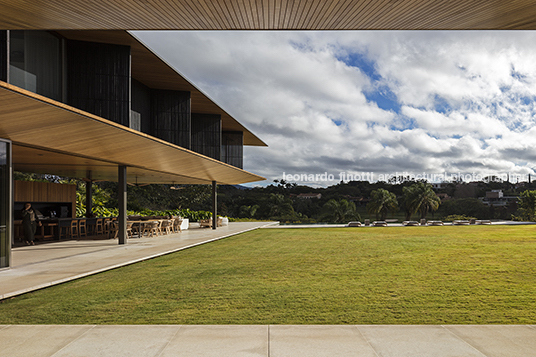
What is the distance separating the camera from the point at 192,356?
344 cm

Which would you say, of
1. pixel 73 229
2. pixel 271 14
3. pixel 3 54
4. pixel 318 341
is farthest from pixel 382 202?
pixel 318 341

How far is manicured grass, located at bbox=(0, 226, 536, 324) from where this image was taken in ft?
15.6

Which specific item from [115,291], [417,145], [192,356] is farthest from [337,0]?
[417,145]

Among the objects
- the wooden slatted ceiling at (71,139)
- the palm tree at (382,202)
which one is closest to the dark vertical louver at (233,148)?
the wooden slatted ceiling at (71,139)

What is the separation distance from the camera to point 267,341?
380 cm

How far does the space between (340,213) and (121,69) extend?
93.9 feet

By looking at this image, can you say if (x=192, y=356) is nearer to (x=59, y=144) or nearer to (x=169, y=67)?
(x=59, y=144)

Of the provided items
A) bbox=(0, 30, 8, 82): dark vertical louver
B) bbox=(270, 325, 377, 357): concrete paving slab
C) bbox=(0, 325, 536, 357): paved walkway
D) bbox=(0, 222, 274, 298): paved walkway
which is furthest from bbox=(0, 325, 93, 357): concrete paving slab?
bbox=(0, 30, 8, 82): dark vertical louver

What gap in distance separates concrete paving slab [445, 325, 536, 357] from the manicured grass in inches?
14.7

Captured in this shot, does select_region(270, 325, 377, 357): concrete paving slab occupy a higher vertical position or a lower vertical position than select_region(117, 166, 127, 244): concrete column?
lower

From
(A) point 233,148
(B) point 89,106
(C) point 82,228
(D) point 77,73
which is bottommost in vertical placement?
(C) point 82,228

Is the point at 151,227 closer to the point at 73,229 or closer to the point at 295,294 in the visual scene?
the point at 73,229

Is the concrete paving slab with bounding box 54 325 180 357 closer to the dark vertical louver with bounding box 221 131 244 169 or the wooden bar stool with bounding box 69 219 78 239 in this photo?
the wooden bar stool with bounding box 69 219 78 239

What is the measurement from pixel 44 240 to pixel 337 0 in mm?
15865
